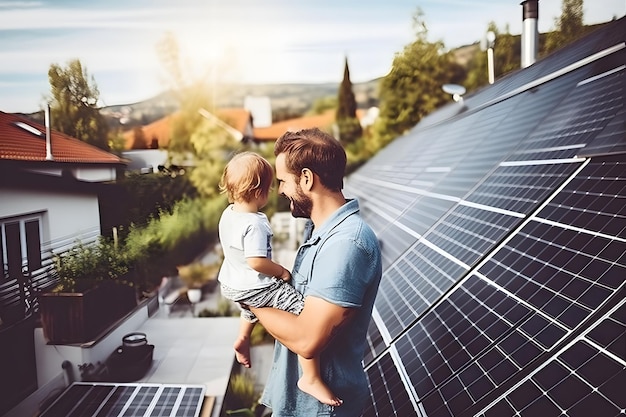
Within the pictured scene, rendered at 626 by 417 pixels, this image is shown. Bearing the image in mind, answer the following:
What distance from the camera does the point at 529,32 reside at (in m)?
4.72

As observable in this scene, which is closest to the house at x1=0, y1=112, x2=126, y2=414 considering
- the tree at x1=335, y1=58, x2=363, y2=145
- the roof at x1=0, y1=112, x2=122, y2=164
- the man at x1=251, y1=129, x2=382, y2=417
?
the roof at x1=0, y1=112, x2=122, y2=164

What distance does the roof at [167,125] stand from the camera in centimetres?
273

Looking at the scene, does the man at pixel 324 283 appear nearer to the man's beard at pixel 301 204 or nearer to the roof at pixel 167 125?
the man's beard at pixel 301 204

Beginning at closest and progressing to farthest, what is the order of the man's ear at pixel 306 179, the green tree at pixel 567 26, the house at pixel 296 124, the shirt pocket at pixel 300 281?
the man's ear at pixel 306 179 < the shirt pocket at pixel 300 281 < the house at pixel 296 124 < the green tree at pixel 567 26

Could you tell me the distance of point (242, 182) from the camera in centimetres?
189

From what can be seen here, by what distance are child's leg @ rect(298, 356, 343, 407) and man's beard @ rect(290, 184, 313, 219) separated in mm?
472

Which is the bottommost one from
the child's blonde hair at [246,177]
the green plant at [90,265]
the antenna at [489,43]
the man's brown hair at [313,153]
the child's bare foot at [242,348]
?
the child's bare foot at [242,348]

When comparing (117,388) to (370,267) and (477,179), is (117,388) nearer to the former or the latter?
(370,267)

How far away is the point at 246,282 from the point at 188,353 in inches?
53.2

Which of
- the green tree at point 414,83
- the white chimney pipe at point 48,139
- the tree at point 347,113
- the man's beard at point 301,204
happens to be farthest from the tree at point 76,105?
the green tree at point 414,83

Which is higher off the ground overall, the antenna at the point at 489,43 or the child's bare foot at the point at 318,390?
the antenna at the point at 489,43

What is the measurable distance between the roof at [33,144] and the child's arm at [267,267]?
1.25 meters

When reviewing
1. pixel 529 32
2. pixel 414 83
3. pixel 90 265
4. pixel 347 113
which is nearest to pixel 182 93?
pixel 90 265

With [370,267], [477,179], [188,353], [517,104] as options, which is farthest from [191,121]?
[517,104]
